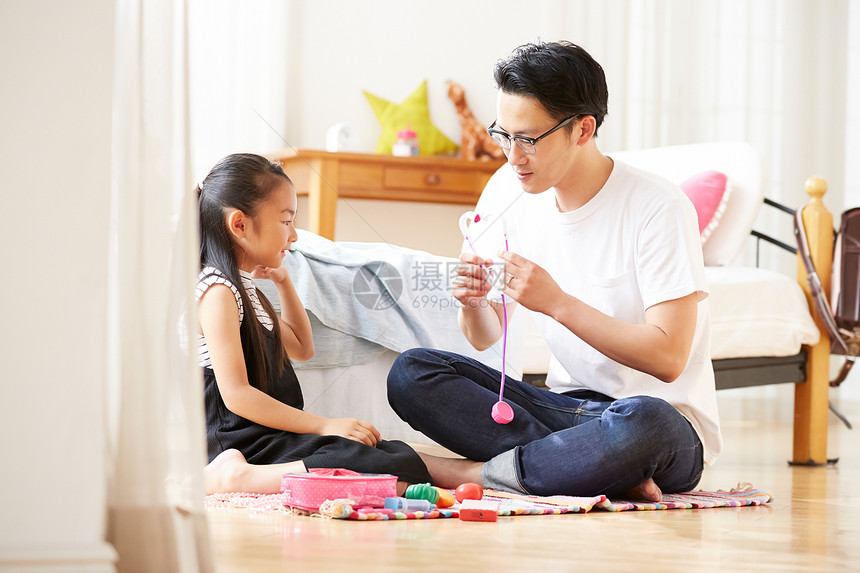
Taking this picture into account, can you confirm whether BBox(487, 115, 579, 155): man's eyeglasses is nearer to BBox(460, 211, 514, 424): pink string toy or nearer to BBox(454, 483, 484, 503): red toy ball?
BBox(460, 211, 514, 424): pink string toy

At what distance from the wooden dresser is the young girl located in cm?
17

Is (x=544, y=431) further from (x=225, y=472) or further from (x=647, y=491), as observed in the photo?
(x=225, y=472)

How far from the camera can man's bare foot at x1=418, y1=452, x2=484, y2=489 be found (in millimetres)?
1604

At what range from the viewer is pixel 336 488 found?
4.55 feet

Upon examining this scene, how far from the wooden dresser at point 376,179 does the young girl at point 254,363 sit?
0.17m

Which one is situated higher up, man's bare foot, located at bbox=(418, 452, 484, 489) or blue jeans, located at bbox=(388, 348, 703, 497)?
blue jeans, located at bbox=(388, 348, 703, 497)

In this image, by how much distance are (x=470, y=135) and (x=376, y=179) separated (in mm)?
802

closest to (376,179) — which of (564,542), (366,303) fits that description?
(366,303)

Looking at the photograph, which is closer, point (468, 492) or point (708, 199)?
point (468, 492)

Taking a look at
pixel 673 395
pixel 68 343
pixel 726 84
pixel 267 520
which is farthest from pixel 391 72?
pixel 68 343

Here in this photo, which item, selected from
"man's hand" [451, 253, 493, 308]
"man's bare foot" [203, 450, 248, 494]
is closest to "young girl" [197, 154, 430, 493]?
"man's bare foot" [203, 450, 248, 494]

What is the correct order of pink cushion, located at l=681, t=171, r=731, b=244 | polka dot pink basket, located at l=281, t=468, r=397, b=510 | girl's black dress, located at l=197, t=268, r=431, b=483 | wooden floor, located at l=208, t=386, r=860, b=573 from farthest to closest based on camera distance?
pink cushion, located at l=681, t=171, r=731, b=244 < girl's black dress, located at l=197, t=268, r=431, b=483 < polka dot pink basket, located at l=281, t=468, r=397, b=510 < wooden floor, located at l=208, t=386, r=860, b=573

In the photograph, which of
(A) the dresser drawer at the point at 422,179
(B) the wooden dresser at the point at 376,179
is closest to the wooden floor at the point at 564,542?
(B) the wooden dresser at the point at 376,179

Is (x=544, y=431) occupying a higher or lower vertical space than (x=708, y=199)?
lower
